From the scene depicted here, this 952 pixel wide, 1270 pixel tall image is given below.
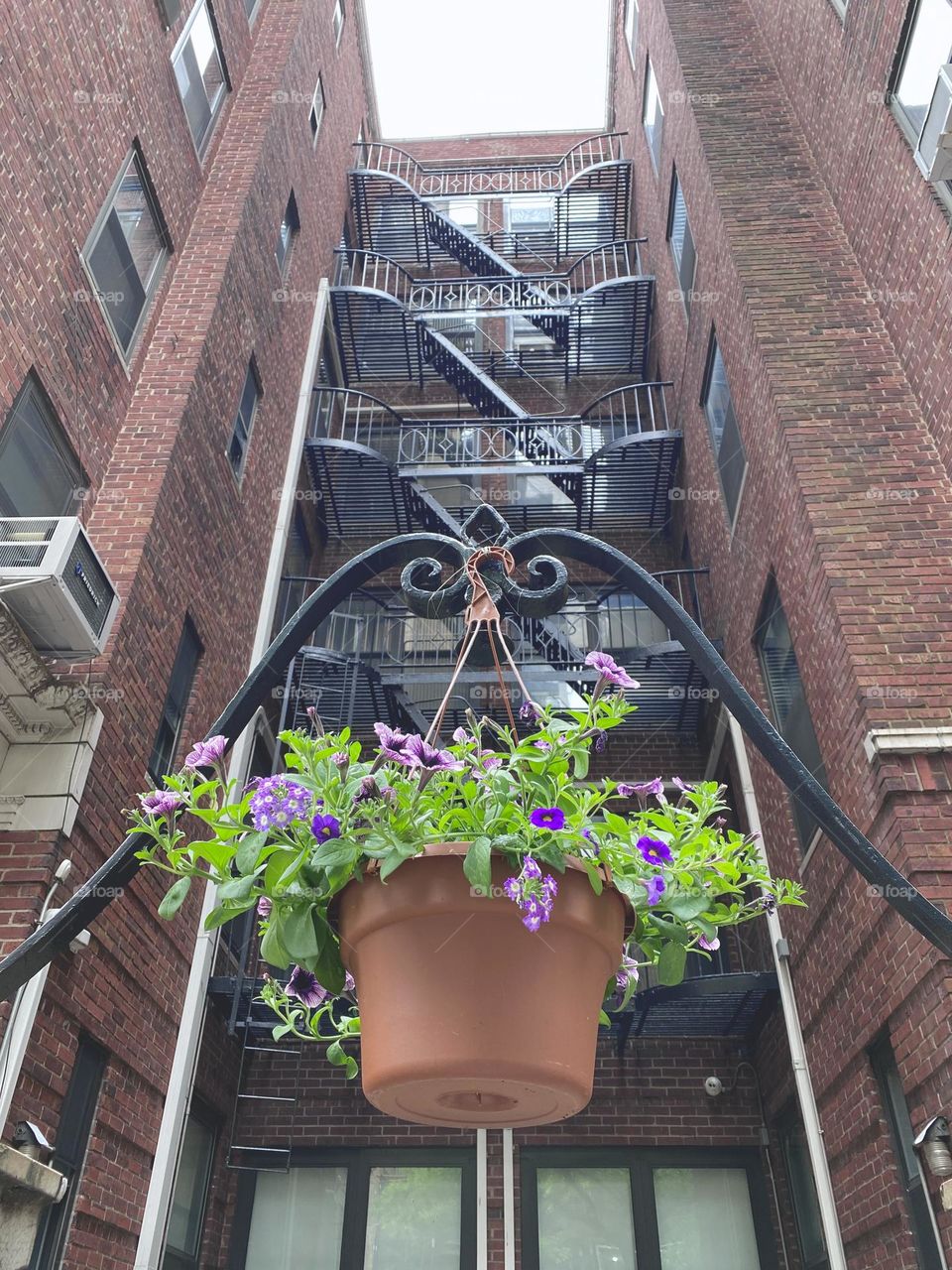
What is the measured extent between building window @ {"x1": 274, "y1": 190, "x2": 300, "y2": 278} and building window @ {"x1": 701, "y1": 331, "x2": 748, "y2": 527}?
5.75 meters

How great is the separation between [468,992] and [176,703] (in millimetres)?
6798

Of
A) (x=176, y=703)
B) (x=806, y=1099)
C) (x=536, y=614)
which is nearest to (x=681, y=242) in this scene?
(x=176, y=703)

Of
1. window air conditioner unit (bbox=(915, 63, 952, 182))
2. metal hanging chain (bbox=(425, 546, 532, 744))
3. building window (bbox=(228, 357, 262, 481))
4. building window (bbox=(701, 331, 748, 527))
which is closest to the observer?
metal hanging chain (bbox=(425, 546, 532, 744))

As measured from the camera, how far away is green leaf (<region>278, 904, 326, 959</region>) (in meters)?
2.31

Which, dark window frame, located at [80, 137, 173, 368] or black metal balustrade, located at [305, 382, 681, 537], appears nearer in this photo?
dark window frame, located at [80, 137, 173, 368]

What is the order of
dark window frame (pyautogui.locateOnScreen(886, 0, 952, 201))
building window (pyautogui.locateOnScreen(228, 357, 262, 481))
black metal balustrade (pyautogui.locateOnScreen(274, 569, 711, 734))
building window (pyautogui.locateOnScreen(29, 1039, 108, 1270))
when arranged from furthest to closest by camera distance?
black metal balustrade (pyautogui.locateOnScreen(274, 569, 711, 734))
building window (pyautogui.locateOnScreen(228, 357, 262, 481))
dark window frame (pyautogui.locateOnScreen(886, 0, 952, 201))
building window (pyautogui.locateOnScreen(29, 1039, 108, 1270))

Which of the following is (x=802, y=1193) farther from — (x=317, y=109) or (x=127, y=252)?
(x=317, y=109)

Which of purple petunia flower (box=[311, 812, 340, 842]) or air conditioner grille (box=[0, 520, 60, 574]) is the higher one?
air conditioner grille (box=[0, 520, 60, 574])

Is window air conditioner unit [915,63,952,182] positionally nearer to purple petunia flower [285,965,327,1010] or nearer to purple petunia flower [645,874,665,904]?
purple petunia flower [645,874,665,904]

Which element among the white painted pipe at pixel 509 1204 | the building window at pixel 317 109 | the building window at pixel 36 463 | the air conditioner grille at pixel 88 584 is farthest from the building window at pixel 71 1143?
the building window at pixel 317 109

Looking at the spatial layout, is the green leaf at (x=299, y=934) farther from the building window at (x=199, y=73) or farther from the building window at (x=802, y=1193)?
the building window at (x=199, y=73)

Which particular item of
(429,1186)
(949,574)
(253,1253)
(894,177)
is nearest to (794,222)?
(894,177)

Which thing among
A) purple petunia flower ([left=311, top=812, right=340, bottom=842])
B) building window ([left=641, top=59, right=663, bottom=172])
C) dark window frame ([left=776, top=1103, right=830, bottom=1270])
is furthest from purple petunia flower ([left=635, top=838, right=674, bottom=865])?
building window ([left=641, top=59, right=663, bottom=172])

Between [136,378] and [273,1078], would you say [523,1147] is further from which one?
[136,378]
